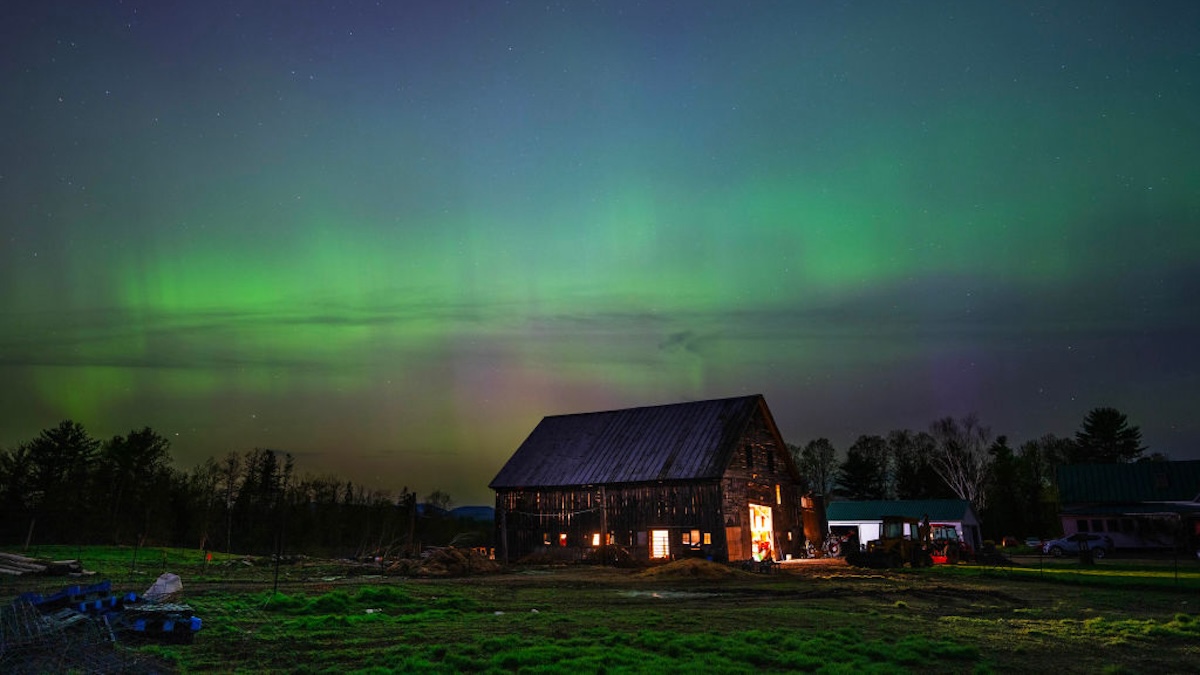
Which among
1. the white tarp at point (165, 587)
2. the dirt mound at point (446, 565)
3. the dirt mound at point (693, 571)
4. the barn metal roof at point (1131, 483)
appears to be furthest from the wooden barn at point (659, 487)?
the white tarp at point (165, 587)

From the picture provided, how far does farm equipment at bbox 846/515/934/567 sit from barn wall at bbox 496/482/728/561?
7313mm

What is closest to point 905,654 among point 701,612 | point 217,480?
point 701,612

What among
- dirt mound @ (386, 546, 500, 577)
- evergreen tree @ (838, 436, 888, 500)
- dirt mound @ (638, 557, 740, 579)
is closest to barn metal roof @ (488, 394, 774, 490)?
dirt mound @ (638, 557, 740, 579)

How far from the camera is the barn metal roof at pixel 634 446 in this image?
4416 centimetres

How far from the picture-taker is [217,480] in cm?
8125

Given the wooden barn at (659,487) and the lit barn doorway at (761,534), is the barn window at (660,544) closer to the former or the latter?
the wooden barn at (659,487)

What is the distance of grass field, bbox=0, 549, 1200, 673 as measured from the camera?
39.3 ft

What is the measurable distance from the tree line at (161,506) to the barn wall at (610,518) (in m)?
15.2

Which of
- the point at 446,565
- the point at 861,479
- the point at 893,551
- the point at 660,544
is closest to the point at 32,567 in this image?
the point at 446,565

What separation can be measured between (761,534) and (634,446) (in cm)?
957

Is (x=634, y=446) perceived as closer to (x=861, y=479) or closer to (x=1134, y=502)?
(x=1134, y=502)

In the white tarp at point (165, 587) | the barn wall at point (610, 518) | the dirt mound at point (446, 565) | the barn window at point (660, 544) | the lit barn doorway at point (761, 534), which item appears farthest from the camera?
the lit barn doorway at point (761, 534)

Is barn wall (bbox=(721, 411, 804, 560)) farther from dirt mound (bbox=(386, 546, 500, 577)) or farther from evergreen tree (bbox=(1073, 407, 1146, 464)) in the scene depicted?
evergreen tree (bbox=(1073, 407, 1146, 464))

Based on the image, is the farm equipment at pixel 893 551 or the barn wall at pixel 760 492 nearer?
the farm equipment at pixel 893 551
